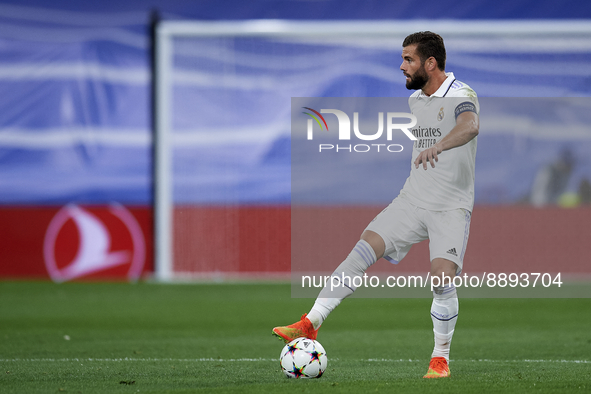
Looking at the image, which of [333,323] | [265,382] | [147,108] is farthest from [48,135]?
[265,382]

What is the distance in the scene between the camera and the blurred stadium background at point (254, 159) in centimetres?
1269

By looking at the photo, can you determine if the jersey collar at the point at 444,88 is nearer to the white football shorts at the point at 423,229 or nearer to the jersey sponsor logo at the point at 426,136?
the jersey sponsor logo at the point at 426,136

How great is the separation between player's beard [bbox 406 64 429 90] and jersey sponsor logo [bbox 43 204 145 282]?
9277 mm

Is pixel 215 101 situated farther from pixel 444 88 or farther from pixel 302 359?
pixel 302 359

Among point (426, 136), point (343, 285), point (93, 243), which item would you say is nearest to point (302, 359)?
point (343, 285)

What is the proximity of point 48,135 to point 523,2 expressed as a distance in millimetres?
9370

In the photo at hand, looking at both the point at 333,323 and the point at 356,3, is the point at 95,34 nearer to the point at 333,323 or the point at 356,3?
the point at 356,3

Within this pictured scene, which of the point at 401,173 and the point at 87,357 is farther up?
the point at 401,173

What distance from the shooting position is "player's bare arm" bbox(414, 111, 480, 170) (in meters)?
4.46

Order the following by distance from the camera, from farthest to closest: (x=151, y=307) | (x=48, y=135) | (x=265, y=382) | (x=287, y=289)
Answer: (x=48, y=135) < (x=287, y=289) < (x=151, y=307) < (x=265, y=382)

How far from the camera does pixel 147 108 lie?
53.0 ft

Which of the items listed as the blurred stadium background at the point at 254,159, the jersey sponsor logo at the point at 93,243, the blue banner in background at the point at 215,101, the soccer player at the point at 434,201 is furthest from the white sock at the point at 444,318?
the jersey sponsor logo at the point at 93,243

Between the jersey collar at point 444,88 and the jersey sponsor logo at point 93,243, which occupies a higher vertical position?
the jersey collar at point 444,88

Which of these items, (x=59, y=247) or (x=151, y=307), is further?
(x=59, y=247)
